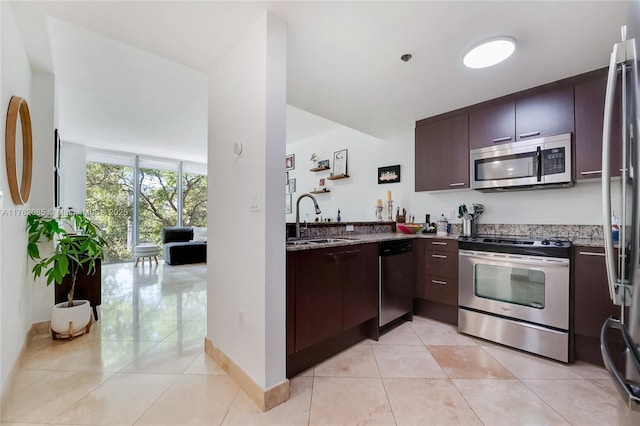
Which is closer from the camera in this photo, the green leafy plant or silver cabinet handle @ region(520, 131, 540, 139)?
the green leafy plant

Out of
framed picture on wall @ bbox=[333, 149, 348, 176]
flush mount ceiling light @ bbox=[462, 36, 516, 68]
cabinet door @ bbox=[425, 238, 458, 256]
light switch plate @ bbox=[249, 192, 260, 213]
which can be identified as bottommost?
cabinet door @ bbox=[425, 238, 458, 256]

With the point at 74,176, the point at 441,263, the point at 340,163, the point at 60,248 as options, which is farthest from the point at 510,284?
the point at 74,176

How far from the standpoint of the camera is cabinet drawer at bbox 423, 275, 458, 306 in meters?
2.63

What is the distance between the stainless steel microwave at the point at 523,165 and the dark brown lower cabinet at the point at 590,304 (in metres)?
0.68

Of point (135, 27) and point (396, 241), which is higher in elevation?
point (135, 27)

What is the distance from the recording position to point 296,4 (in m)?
1.48

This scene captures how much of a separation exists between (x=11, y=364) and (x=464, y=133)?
4.07 m

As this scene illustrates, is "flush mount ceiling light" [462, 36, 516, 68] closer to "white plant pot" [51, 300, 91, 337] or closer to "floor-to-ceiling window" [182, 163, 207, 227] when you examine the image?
"white plant pot" [51, 300, 91, 337]

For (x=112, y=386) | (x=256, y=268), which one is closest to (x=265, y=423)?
(x=256, y=268)

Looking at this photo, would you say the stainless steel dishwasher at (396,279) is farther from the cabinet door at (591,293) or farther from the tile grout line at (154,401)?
the tile grout line at (154,401)

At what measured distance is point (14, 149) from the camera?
1632 mm

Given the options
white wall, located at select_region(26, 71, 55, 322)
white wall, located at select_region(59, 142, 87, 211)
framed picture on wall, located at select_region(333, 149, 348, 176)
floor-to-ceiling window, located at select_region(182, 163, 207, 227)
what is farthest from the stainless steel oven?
white wall, located at select_region(59, 142, 87, 211)

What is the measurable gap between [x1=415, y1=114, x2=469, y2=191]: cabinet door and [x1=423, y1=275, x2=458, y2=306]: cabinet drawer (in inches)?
39.7

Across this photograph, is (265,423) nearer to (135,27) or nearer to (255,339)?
(255,339)
